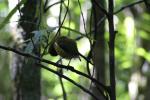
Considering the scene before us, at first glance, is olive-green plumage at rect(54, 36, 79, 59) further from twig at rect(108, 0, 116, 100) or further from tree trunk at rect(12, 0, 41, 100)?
tree trunk at rect(12, 0, 41, 100)

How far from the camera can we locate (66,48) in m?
1.10

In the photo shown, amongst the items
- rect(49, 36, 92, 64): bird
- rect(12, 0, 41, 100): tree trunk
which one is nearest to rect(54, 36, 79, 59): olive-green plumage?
rect(49, 36, 92, 64): bird

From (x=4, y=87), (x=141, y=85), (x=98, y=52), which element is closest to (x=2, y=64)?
(x=4, y=87)

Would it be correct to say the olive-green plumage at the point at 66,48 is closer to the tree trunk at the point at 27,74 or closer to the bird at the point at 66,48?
the bird at the point at 66,48

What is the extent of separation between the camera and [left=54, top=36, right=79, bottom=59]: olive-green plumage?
1.10 meters

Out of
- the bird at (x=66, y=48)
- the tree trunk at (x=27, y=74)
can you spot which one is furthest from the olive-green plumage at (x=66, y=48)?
the tree trunk at (x=27, y=74)

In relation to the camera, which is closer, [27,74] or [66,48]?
[66,48]

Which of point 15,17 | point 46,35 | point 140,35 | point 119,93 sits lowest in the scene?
point 46,35

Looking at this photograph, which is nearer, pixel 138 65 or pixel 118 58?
pixel 138 65

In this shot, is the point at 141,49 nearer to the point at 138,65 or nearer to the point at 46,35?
the point at 138,65

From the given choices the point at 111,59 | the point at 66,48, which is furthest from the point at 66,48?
the point at 111,59

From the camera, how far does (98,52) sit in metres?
2.26

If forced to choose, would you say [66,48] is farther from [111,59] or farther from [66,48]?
[111,59]

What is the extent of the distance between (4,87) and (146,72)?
6.01 feet
